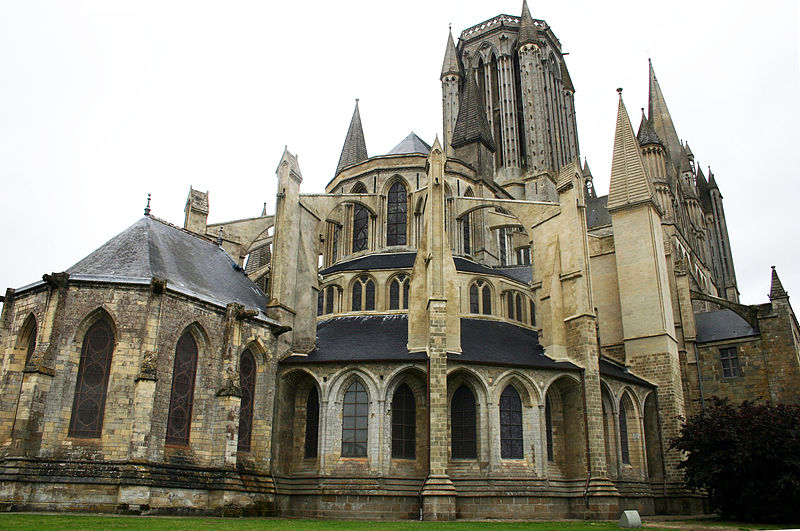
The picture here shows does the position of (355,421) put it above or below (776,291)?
below

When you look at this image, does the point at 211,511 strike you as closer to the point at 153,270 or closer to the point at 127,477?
the point at 127,477

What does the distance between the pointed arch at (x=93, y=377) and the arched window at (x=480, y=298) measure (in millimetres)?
13481

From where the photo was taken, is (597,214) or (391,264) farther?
(597,214)

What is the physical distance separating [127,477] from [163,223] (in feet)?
30.0

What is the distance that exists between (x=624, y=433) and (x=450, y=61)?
40609 mm

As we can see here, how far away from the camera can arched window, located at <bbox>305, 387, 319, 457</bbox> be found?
22.0m

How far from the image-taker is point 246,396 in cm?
2147

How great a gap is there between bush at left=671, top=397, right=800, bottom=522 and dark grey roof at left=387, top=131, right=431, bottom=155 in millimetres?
17779

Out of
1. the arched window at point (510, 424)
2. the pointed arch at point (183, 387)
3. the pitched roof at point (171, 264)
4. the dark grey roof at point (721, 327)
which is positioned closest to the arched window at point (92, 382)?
the pitched roof at point (171, 264)

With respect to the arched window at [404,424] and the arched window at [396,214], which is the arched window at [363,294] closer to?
the arched window at [396,214]

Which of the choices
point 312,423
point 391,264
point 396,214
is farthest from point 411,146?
point 312,423

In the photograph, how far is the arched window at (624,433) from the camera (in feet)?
78.9

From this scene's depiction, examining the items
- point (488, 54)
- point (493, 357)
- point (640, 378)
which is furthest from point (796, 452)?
point (488, 54)

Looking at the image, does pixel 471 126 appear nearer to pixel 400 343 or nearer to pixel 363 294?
pixel 363 294
